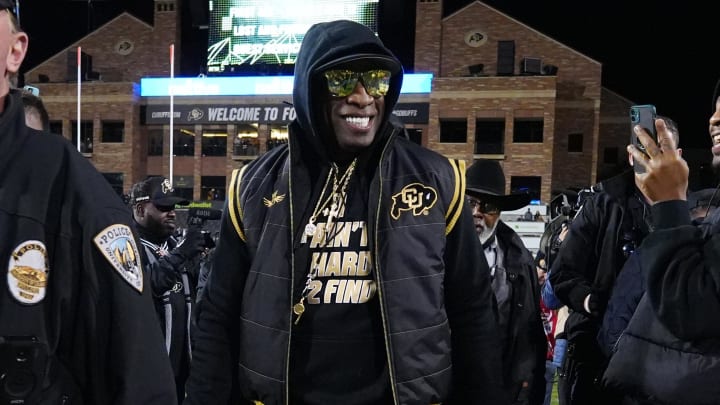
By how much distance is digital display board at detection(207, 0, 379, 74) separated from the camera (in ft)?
96.3

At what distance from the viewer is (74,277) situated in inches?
49.4

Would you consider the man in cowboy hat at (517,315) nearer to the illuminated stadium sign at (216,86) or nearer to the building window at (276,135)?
the illuminated stadium sign at (216,86)

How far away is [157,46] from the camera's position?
31234 mm

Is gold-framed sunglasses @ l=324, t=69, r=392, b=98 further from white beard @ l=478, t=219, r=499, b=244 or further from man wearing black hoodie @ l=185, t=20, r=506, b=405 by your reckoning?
white beard @ l=478, t=219, r=499, b=244

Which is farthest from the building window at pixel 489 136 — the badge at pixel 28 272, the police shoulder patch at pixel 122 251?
the badge at pixel 28 272

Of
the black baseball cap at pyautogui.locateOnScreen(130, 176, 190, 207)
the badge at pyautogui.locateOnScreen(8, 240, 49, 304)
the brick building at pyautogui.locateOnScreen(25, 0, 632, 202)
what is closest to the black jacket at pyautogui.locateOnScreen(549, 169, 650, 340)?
the badge at pyautogui.locateOnScreen(8, 240, 49, 304)

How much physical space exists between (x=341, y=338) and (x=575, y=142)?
92.5 feet

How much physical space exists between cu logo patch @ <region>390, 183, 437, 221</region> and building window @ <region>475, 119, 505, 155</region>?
26130 millimetres

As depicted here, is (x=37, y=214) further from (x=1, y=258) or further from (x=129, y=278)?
(x=129, y=278)

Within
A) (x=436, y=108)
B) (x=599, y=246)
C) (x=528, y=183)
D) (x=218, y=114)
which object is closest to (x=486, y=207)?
(x=599, y=246)

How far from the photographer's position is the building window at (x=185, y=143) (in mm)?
30891

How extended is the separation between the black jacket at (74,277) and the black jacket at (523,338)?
2.57 m

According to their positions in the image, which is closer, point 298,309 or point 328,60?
point 298,309

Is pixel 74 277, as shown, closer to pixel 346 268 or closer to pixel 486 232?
pixel 346 268
